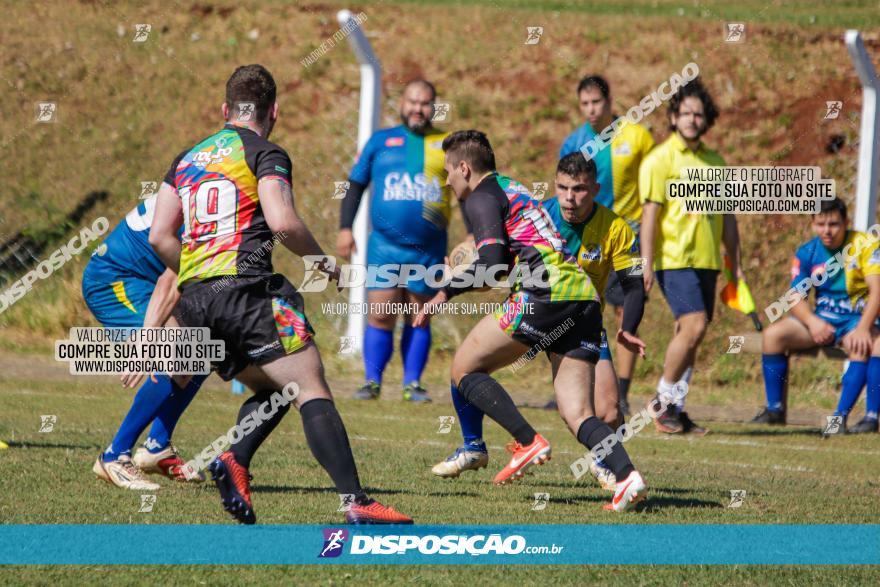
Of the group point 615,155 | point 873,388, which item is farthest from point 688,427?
point 615,155

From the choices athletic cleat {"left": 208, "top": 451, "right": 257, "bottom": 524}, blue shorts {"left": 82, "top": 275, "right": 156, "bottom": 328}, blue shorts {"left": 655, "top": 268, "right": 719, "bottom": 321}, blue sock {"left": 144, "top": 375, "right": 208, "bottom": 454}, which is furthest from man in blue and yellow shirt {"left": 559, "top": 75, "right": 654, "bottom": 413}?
athletic cleat {"left": 208, "top": 451, "right": 257, "bottom": 524}

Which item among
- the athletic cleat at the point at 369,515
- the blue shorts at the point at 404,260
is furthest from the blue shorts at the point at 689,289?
the athletic cleat at the point at 369,515

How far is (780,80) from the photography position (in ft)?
57.8

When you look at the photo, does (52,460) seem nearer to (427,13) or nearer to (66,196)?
(66,196)

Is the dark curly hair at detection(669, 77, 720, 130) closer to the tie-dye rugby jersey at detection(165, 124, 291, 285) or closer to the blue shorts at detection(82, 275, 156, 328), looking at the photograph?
→ the blue shorts at detection(82, 275, 156, 328)

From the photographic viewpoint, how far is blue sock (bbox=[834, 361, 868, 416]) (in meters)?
10.6

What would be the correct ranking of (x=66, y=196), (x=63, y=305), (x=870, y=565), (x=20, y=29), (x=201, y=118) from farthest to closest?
(x=20, y=29) → (x=201, y=118) → (x=66, y=196) → (x=63, y=305) → (x=870, y=565)

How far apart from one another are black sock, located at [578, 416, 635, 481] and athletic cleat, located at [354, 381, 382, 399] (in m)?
4.97

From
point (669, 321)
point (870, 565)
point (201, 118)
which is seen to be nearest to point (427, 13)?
point (201, 118)

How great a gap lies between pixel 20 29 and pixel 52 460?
550 inches

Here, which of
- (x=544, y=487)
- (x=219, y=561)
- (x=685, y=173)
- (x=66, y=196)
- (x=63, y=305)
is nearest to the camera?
(x=219, y=561)

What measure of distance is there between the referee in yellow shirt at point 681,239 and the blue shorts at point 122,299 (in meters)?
4.25

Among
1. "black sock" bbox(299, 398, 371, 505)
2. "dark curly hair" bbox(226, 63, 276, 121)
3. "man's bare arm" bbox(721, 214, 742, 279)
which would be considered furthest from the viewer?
"man's bare arm" bbox(721, 214, 742, 279)

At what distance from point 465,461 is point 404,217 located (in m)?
4.35
